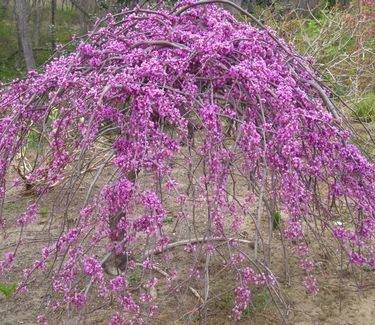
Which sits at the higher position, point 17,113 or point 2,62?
point 17,113

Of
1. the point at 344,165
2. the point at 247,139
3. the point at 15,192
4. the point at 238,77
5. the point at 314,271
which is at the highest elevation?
the point at 238,77

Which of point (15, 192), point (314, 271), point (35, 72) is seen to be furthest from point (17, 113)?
point (15, 192)

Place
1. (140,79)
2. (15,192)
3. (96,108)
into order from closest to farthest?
(96,108)
(140,79)
(15,192)

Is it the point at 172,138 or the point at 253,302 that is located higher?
the point at 172,138

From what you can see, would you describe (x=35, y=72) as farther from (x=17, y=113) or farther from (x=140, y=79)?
(x=140, y=79)

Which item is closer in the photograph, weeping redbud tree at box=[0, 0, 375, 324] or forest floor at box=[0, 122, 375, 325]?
weeping redbud tree at box=[0, 0, 375, 324]

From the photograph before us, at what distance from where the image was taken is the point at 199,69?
219cm

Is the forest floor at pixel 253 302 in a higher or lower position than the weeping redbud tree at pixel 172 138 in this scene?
lower

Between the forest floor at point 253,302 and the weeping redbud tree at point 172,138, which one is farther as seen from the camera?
the forest floor at point 253,302

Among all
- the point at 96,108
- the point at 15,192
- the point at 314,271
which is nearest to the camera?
the point at 96,108

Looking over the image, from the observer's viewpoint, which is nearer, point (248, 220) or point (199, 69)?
point (199, 69)

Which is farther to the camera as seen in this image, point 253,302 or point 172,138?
point 253,302

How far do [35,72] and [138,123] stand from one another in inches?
30.5

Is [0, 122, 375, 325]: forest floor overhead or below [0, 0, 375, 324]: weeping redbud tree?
below
